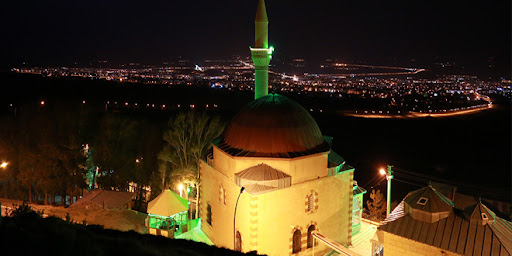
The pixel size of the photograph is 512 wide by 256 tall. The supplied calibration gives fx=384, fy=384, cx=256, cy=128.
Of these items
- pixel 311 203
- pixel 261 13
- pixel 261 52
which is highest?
pixel 261 13

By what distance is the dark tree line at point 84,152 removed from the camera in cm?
3138

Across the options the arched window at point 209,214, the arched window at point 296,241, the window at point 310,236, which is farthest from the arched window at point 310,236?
the arched window at point 209,214

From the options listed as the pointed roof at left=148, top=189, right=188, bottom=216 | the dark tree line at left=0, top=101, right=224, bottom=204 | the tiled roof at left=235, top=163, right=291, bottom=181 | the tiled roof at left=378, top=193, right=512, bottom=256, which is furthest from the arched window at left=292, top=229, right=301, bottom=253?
the dark tree line at left=0, top=101, right=224, bottom=204

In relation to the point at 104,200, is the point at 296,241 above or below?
above

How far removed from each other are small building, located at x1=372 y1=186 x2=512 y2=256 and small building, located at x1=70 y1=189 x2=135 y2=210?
2023 cm

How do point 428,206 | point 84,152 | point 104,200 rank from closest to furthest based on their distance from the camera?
point 428,206, point 104,200, point 84,152

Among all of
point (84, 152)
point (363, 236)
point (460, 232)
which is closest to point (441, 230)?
point (460, 232)

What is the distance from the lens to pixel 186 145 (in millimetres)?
32094

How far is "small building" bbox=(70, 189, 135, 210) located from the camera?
2978 centimetres

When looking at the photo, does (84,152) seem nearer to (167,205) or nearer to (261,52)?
(167,205)

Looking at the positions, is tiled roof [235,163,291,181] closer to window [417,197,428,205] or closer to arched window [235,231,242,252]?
arched window [235,231,242,252]

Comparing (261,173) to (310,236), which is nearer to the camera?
(261,173)

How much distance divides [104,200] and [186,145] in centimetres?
763

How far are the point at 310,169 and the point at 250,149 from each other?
3.23 meters
